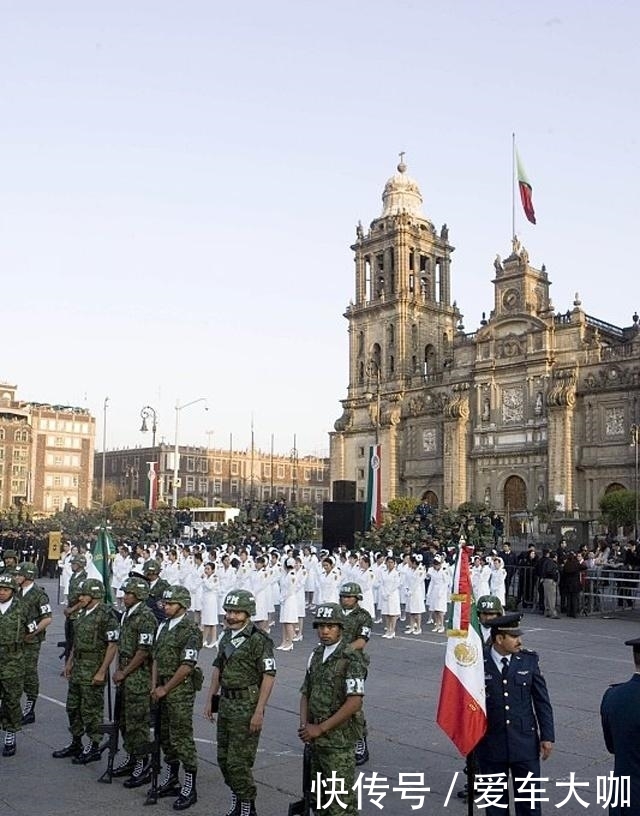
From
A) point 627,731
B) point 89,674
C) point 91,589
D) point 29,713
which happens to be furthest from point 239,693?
point 29,713

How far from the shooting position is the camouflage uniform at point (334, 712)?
5883mm

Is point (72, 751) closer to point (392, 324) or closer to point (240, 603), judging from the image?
point (240, 603)

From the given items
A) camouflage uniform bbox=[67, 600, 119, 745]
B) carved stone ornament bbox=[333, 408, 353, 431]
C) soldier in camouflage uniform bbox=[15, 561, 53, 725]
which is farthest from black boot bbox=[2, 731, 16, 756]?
carved stone ornament bbox=[333, 408, 353, 431]

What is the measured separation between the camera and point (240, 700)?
6777 millimetres

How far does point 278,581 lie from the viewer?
62.8ft

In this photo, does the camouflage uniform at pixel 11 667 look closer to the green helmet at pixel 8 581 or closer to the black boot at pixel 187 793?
the green helmet at pixel 8 581

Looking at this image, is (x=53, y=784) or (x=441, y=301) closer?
(x=53, y=784)

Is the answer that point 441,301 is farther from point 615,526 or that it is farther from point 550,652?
point 550,652

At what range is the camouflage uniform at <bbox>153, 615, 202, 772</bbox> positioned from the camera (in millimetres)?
7418

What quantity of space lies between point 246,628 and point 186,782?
155 cm

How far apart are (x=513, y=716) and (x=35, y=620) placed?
238 inches

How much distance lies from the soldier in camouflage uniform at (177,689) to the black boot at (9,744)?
2.06 meters

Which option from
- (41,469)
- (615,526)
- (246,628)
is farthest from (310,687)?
(41,469)

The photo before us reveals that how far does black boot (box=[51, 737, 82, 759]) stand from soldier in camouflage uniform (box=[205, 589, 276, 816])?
2.33 metres
